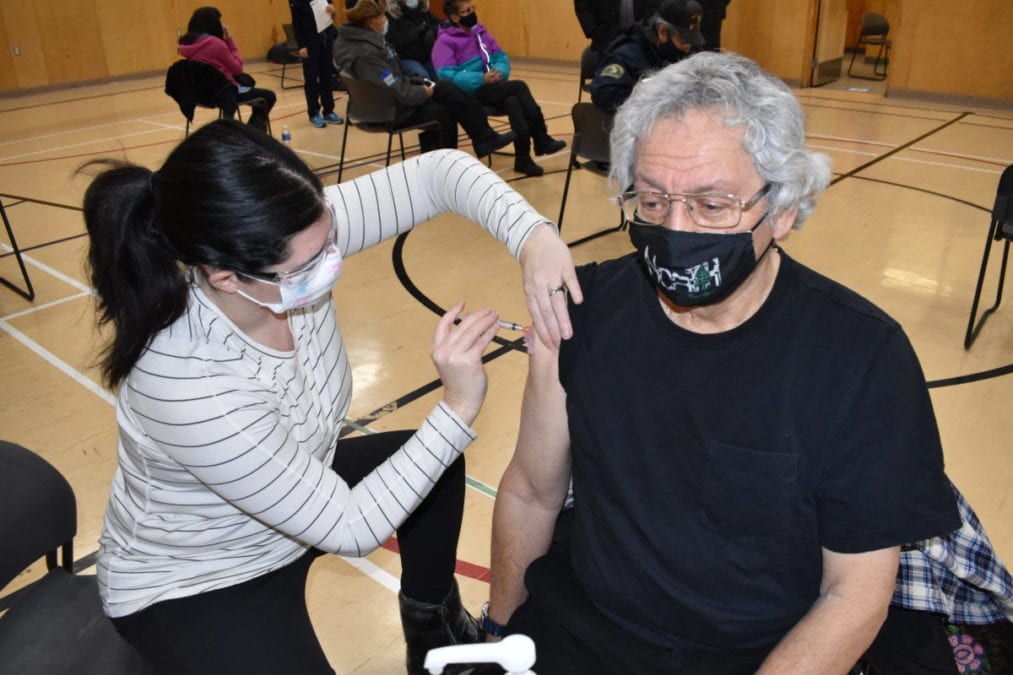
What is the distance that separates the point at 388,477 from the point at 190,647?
0.45 metres

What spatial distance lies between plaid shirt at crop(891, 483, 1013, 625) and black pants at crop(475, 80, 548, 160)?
4.92m

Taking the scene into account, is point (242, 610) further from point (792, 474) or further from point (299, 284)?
point (792, 474)

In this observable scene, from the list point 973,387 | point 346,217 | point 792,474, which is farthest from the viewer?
point 973,387

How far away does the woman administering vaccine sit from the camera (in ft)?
4.21

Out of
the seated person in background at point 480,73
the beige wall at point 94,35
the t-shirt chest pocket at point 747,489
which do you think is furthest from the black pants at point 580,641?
the beige wall at point 94,35

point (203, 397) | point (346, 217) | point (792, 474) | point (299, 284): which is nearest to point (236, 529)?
point (203, 397)

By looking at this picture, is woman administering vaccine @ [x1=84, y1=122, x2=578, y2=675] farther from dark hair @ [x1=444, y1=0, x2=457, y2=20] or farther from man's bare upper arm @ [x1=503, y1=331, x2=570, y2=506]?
dark hair @ [x1=444, y1=0, x2=457, y2=20]

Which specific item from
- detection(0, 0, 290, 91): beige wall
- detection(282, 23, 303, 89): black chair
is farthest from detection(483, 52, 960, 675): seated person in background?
detection(0, 0, 290, 91): beige wall

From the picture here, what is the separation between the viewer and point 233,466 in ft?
4.27

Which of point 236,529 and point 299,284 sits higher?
point 299,284

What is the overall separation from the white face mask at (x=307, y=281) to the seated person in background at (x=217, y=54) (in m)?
5.29

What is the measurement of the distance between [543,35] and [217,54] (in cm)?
546

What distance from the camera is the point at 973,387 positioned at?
291cm

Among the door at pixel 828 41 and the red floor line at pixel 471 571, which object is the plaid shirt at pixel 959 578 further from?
the door at pixel 828 41
